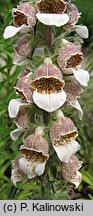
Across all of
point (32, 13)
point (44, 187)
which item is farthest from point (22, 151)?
point (32, 13)

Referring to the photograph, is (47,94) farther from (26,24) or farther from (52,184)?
(52,184)

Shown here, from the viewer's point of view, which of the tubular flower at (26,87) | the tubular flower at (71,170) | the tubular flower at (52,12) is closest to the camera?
the tubular flower at (52,12)

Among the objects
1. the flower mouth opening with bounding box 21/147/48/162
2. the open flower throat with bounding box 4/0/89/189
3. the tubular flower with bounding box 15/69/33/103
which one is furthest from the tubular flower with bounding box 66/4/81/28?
the flower mouth opening with bounding box 21/147/48/162

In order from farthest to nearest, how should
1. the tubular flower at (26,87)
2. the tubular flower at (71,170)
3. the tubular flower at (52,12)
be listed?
the tubular flower at (71,170) → the tubular flower at (26,87) → the tubular flower at (52,12)

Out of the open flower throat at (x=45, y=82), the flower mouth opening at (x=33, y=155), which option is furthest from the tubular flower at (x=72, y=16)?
the flower mouth opening at (x=33, y=155)

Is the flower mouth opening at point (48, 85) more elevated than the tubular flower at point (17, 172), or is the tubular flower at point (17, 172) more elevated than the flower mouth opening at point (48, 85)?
the flower mouth opening at point (48, 85)

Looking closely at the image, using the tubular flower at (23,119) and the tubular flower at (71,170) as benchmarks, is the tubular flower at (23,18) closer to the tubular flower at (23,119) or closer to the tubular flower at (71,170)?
the tubular flower at (23,119)

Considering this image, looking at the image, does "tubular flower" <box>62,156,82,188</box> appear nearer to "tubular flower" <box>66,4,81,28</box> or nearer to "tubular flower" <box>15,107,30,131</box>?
"tubular flower" <box>15,107,30,131</box>
